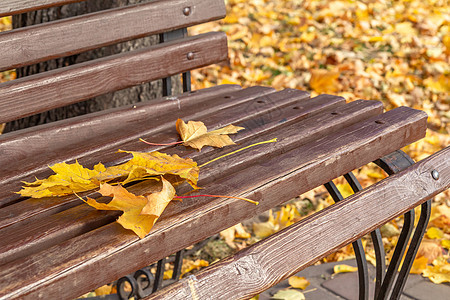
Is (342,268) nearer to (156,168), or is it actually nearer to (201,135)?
(201,135)

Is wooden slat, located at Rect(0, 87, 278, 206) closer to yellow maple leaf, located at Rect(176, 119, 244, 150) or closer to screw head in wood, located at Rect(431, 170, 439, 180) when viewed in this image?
yellow maple leaf, located at Rect(176, 119, 244, 150)

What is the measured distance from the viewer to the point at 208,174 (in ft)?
4.32

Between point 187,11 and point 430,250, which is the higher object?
point 187,11

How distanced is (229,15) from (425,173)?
3.18 meters

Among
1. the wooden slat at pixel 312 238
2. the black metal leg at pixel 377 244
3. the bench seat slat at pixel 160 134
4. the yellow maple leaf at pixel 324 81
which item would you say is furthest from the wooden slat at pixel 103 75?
the yellow maple leaf at pixel 324 81

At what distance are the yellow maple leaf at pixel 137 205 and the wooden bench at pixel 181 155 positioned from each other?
19mm

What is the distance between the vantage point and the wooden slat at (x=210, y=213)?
3.19 feet

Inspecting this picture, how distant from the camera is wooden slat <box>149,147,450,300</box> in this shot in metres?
1.09

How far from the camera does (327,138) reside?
153 centimetres

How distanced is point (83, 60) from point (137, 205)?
1.42 metres

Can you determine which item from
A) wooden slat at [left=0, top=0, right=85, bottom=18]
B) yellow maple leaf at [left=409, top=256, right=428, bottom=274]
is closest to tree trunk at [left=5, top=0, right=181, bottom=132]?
wooden slat at [left=0, top=0, right=85, bottom=18]

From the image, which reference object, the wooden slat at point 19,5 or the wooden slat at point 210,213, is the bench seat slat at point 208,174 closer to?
the wooden slat at point 210,213

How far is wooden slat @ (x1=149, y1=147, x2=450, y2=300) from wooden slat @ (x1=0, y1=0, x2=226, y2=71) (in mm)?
909

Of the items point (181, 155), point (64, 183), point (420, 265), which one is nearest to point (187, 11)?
point (181, 155)
